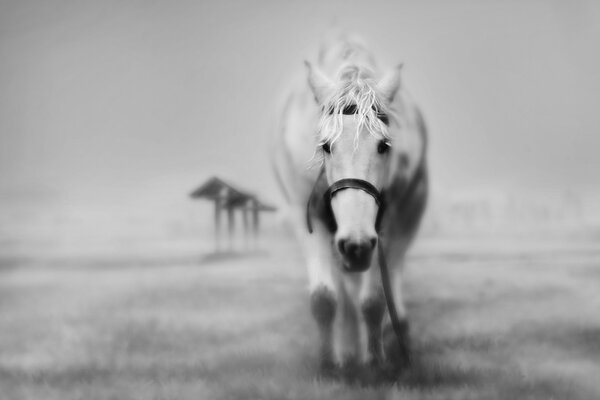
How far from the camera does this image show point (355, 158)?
1.34 metres

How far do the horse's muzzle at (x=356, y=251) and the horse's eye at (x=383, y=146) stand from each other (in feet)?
0.77

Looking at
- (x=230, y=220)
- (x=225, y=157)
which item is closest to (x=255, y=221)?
(x=230, y=220)

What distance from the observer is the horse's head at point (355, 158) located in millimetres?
1295

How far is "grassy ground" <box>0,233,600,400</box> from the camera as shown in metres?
1.52

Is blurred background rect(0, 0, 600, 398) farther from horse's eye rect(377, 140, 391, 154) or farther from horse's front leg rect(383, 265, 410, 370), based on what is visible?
horse's eye rect(377, 140, 391, 154)

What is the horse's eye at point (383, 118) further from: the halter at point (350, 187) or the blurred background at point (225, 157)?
the blurred background at point (225, 157)

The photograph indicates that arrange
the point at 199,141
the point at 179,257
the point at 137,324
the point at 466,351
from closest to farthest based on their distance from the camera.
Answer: the point at 466,351 → the point at 137,324 → the point at 179,257 → the point at 199,141

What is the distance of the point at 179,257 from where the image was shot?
1.98m

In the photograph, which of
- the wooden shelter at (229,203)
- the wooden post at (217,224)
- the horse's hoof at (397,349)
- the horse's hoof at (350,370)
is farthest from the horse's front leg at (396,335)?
the wooden post at (217,224)

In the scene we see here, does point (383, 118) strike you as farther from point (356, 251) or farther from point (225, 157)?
point (225, 157)

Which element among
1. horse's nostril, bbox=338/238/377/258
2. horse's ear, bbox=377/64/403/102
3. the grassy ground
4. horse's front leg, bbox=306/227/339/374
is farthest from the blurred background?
horse's nostril, bbox=338/238/377/258

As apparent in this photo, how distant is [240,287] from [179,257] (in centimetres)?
26

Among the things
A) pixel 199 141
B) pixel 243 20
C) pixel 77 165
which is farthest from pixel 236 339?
pixel 243 20

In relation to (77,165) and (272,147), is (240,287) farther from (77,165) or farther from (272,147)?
(77,165)
